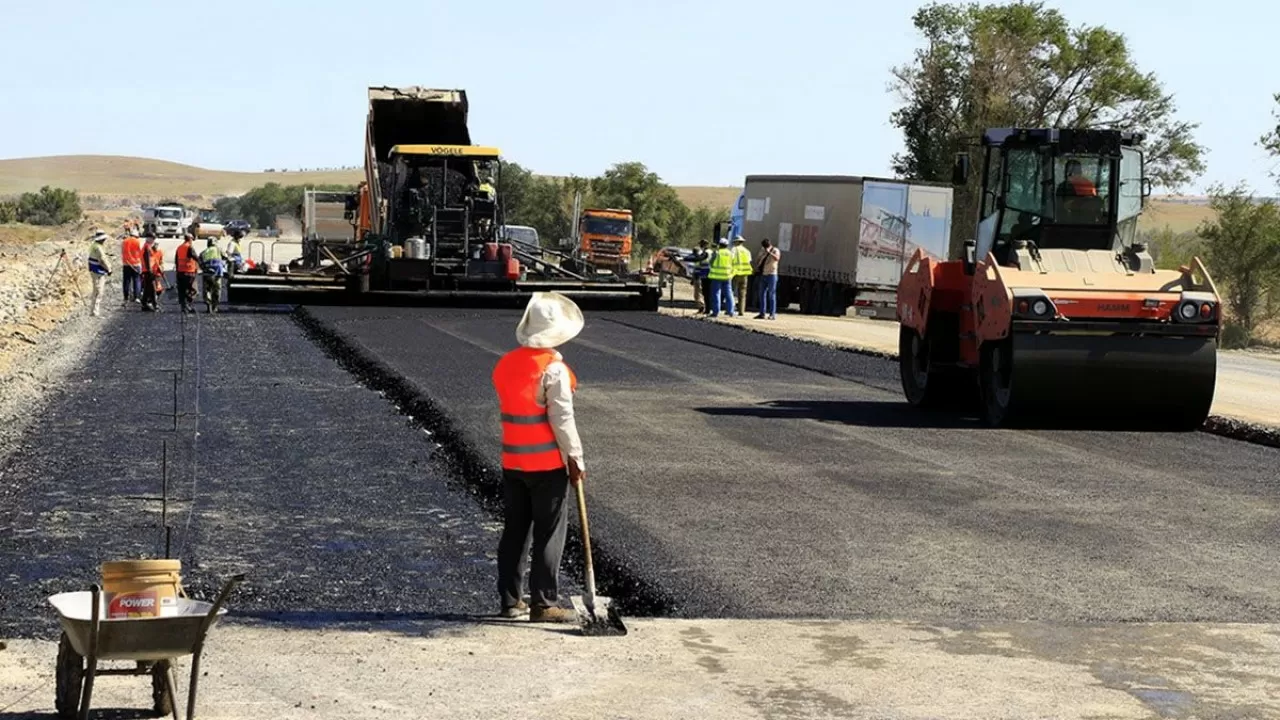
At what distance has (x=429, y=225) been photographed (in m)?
37.6

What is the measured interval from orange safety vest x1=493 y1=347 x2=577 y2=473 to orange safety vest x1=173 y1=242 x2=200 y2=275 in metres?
25.8

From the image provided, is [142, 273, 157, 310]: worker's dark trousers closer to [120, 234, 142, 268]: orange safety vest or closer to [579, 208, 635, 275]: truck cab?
[120, 234, 142, 268]: orange safety vest

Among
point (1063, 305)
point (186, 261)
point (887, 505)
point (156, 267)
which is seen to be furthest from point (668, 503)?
point (156, 267)

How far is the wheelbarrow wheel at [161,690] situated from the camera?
7113mm

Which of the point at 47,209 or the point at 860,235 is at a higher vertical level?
the point at 860,235

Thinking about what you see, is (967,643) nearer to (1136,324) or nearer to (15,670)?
(15,670)

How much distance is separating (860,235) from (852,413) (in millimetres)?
21682

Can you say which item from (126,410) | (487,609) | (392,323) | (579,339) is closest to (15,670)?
(487,609)

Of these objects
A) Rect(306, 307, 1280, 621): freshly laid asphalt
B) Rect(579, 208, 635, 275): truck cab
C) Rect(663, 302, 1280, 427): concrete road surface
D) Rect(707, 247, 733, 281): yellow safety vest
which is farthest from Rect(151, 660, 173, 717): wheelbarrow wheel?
Rect(579, 208, 635, 275): truck cab

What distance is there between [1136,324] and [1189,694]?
9534 mm

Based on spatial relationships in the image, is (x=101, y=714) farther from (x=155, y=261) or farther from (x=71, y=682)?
(x=155, y=261)

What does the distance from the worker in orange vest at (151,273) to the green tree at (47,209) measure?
99.0m

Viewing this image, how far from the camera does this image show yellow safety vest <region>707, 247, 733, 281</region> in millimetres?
37781

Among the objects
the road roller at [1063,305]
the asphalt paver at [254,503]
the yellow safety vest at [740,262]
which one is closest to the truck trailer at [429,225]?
the yellow safety vest at [740,262]
